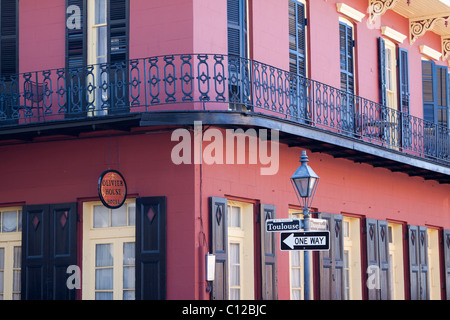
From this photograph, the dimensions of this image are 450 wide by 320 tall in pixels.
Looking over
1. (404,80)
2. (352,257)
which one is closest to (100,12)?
(352,257)

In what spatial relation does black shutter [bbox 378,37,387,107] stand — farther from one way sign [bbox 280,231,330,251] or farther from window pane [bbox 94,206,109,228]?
one way sign [bbox 280,231,330,251]

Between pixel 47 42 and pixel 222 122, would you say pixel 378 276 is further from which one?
pixel 47 42

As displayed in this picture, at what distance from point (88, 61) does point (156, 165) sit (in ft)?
7.01

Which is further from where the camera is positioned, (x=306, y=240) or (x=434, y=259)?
(x=434, y=259)

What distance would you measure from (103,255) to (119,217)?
608 millimetres

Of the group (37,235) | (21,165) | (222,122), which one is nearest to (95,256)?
(37,235)

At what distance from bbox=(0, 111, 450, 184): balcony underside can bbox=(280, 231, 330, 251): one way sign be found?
7.09 feet

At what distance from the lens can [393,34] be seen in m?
20.0

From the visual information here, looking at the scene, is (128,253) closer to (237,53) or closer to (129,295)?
(129,295)

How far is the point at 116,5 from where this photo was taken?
15109 millimetres

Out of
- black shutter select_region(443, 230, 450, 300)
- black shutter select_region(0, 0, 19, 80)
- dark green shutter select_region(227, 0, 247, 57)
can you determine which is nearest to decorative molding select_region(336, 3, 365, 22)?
dark green shutter select_region(227, 0, 247, 57)

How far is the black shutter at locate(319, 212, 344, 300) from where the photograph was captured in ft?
54.8

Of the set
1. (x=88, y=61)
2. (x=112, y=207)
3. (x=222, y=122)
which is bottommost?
(x=112, y=207)

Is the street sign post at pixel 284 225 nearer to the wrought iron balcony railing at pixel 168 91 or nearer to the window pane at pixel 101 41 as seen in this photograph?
the wrought iron balcony railing at pixel 168 91
